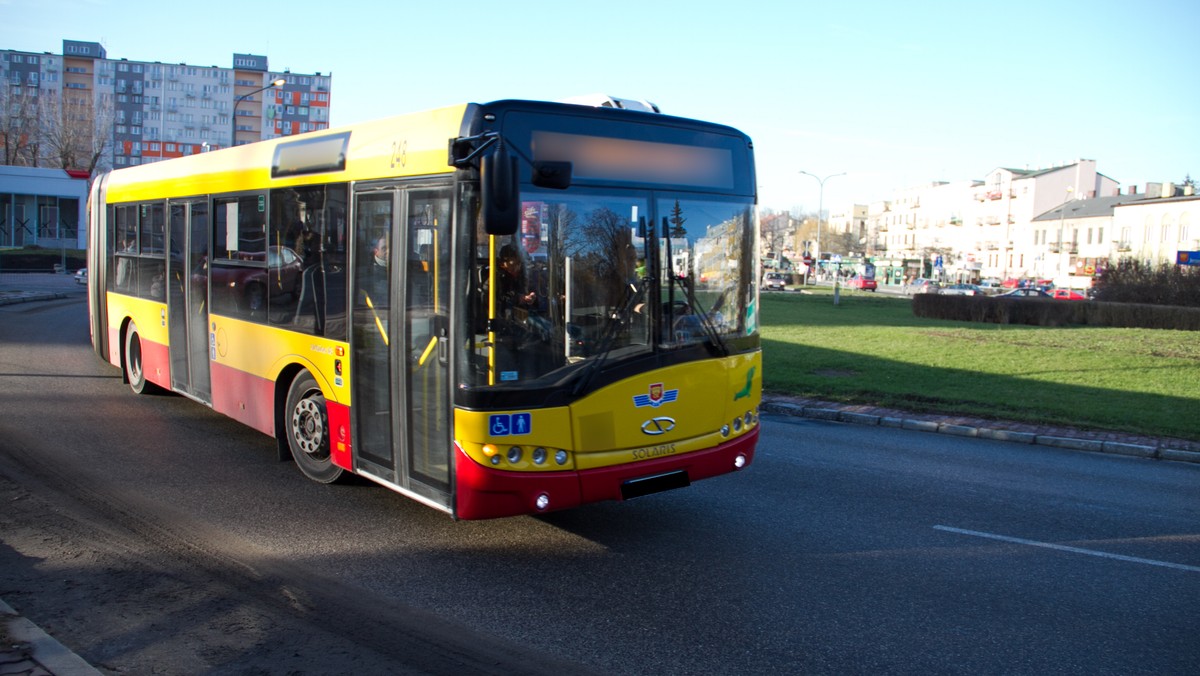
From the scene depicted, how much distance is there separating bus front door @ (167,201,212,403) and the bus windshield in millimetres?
5199

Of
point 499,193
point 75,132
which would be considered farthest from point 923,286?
point 499,193

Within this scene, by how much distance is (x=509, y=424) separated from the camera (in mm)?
5594

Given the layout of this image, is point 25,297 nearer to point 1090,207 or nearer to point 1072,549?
point 1072,549

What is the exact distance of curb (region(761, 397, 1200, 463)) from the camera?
10.8 meters

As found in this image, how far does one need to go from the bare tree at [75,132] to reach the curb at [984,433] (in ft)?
241

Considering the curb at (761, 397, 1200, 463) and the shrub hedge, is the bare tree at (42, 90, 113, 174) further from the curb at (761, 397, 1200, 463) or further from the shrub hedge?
the curb at (761, 397, 1200, 463)

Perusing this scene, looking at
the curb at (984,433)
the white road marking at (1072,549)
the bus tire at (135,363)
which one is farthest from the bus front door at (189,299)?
the curb at (984,433)

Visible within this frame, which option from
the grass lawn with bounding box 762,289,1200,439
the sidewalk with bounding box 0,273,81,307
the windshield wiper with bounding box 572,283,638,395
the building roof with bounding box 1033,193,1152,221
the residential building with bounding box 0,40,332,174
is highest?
the residential building with bounding box 0,40,332,174

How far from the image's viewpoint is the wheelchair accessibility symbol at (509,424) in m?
5.57

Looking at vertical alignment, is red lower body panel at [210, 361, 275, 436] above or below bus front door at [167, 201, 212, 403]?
below

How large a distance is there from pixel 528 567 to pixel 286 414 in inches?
128

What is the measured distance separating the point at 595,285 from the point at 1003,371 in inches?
574

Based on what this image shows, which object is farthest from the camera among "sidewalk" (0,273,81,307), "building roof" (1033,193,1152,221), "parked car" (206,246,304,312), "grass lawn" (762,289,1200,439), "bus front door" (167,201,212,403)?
"building roof" (1033,193,1152,221)

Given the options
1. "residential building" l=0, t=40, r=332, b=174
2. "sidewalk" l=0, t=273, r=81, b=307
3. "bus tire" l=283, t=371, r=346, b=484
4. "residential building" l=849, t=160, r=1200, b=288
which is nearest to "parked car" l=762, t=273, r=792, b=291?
"residential building" l=849, t=160, r=1200, b=288
